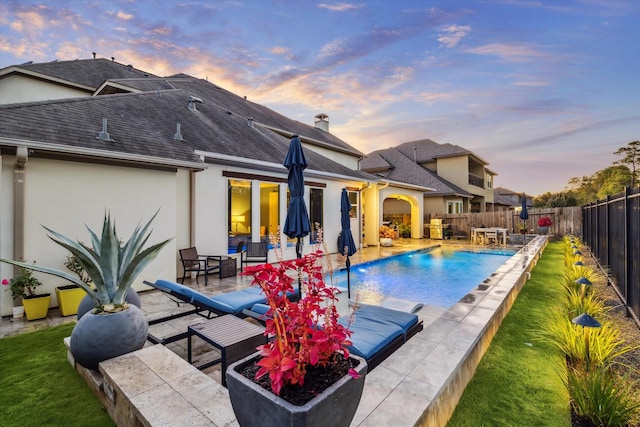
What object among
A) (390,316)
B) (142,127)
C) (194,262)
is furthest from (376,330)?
(142,127)

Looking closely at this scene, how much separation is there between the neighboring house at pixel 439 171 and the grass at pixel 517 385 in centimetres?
1993

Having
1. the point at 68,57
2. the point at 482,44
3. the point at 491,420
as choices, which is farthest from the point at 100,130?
the point at 482,44

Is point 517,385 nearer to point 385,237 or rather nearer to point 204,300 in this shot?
point 204,300

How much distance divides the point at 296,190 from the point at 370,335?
11.9 feet

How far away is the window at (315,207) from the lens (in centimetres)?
1262

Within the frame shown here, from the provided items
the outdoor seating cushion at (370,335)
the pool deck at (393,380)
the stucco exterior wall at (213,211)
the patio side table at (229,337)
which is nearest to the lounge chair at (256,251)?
the stucco exterior wall at (213,211)

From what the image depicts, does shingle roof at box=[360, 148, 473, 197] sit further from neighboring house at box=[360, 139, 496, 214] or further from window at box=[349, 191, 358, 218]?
window at box=[349, 191, 358, 218]

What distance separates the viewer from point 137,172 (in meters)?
7.35

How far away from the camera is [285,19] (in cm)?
1239

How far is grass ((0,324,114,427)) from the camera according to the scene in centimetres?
289

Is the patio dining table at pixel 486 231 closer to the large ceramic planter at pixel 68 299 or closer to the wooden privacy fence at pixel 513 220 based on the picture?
the wooden privacy fence at pixel 513 220

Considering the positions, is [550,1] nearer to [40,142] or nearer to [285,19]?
[285,19]

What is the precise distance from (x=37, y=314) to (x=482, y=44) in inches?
671

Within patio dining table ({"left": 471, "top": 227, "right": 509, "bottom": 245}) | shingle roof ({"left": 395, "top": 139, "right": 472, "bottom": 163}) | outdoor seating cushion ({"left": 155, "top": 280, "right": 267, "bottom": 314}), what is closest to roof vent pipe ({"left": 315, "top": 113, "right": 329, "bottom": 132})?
shingle roof ({"left": 395, "top": 139, "right": 472, "bottom": 163})
